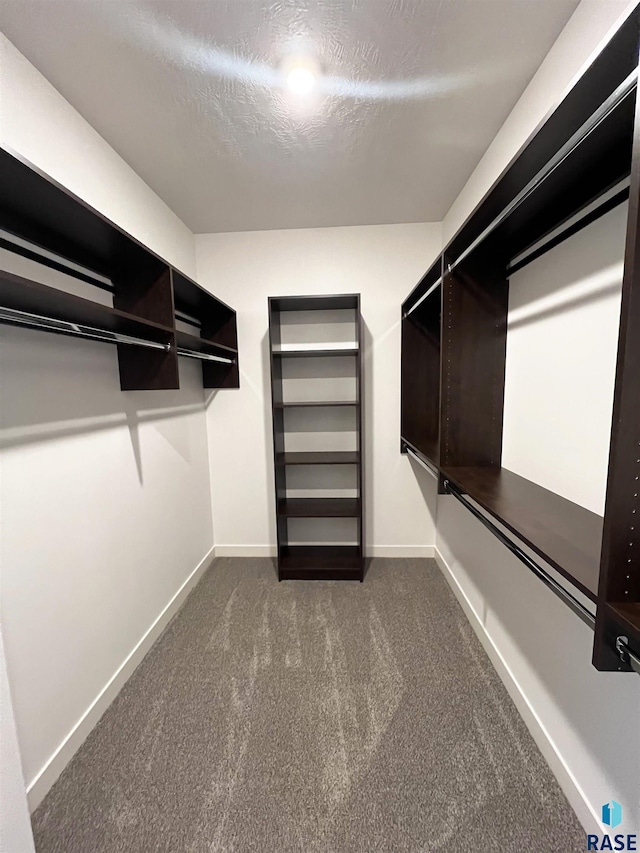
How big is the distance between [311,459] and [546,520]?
1581mm

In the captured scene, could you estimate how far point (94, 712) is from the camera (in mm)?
1440

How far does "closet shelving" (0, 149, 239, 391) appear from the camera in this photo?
1.00m

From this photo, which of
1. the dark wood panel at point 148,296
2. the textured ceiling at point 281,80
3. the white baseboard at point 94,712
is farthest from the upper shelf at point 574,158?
the white baseboard at point 94,712

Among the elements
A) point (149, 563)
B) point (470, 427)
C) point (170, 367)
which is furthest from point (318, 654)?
point (170, 367)

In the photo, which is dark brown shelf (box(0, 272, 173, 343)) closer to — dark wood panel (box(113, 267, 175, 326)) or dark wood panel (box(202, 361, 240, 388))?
dark wood panel (box(113, 267, 175, 326))

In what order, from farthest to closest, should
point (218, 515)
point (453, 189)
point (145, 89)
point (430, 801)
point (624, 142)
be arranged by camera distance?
point (218, 515), point (453, 189), point (145, 89), point (430, 801), point (624, 142)

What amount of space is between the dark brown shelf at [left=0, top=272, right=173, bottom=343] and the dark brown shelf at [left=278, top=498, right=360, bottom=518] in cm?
142

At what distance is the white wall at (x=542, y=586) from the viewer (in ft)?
3.26

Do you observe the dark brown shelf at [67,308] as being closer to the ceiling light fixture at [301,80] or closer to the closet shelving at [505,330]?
the ceiling light fixture at [301,80]

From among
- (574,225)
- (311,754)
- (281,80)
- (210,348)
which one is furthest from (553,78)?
(311,754)

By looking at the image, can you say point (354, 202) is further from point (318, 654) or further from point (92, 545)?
point (318, 654)

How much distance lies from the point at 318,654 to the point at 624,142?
2.27 meters

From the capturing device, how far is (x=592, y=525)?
1.05 m

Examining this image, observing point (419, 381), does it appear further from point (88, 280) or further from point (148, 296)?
point (88, 280)
